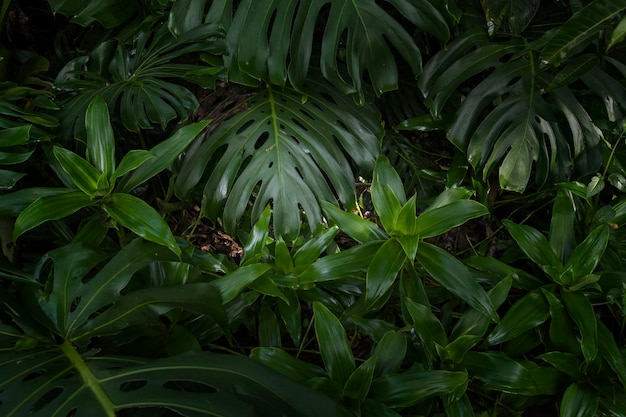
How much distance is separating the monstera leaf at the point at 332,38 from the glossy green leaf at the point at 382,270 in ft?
1.52

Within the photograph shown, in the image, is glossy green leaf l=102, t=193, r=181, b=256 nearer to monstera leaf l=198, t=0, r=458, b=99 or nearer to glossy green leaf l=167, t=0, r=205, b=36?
monstera leaf l=198, t=0, r=458, b=99

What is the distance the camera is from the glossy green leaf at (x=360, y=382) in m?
1.00

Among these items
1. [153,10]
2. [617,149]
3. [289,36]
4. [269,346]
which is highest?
[153,10]

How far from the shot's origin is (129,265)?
1015 millimetres

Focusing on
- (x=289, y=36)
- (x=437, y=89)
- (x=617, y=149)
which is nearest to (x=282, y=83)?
(x=289, y=36)

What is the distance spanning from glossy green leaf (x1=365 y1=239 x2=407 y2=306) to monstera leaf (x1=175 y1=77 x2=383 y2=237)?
0.31 m

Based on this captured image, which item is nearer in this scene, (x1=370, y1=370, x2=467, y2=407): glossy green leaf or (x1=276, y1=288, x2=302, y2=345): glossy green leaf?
(x1=370, y1=370, x2=467, y2=407): glossy green leaf

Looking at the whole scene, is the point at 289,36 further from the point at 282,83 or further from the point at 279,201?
the point at 279,201

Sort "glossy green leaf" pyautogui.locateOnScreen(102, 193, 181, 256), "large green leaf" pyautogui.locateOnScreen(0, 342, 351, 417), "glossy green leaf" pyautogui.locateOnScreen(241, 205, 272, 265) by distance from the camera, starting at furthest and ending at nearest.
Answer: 1. "glossy green leaf" pyautogui.locateOnScreen(241, 205, 272, 265)
2. "glossy green leaf" pyautogui.locateOnScreen(102, 193, 181, 256)
3. "large green leaf" pyautogui.locateOnScreen(0, 342, 351, 417)

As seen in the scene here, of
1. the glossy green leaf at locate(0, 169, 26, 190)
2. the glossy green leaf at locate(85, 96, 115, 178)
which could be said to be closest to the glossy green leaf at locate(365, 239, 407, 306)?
the glossy green leaf at locate(85, 96, 115, 178)

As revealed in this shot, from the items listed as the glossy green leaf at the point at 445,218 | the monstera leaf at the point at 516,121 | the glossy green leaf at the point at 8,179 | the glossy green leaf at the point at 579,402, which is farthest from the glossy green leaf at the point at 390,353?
the glossy green leaf at the point at 8,179

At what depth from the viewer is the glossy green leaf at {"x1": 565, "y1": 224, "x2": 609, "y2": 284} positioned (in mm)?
1208

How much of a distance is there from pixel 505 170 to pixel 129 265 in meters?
0.96

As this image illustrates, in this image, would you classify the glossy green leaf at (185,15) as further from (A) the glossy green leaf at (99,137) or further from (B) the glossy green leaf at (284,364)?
(B) the glossy green leaf at (284,364)
